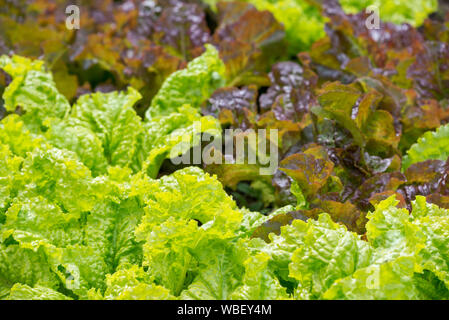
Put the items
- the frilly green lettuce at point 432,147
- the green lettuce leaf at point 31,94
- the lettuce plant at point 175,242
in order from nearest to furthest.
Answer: the lettuce plant at point 175,242, the frilly green lettuce at point 432,147, the green lettuce leaf at point 31,94

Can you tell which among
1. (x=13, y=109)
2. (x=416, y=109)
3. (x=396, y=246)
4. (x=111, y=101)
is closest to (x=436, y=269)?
(x=396, y=246)

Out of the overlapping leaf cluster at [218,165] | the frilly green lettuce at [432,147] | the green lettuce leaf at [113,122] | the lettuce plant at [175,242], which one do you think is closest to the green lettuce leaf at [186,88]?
the overlapping leaf cluster at [218,165]

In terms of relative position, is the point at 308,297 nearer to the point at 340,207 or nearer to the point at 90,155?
the point at 340,207

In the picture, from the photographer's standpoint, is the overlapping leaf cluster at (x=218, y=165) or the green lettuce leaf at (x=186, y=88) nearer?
the overlapping leaf cluster at (x=218, y=165)

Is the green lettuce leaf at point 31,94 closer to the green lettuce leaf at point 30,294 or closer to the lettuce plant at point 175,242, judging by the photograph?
the lettuce plant at point 175,242

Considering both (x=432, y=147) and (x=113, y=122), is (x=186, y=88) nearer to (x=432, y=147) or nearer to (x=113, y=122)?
(x=113, y=122)

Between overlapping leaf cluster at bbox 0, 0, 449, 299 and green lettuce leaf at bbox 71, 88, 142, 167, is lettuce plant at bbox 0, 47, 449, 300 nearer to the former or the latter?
overlapping leaf cluster at bbox 0, 0, 449, 299

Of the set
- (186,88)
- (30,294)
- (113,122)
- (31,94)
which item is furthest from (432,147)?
(31,94)

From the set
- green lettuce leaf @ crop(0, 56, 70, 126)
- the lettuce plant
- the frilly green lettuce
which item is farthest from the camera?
green lettuce leaf @ crop(0, 56, 70, 126)

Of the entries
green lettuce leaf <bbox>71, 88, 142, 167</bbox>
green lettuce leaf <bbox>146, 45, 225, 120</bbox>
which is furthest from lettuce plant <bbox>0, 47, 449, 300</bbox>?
green lettuce leaf <bbox>146, 45, 225, 120</bbox>

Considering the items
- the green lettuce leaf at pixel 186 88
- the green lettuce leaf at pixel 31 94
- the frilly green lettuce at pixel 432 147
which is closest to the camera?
the frilly green lettuce at pixel 432 147

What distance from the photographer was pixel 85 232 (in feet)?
5.28

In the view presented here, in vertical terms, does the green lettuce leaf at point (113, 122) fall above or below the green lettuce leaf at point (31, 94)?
below

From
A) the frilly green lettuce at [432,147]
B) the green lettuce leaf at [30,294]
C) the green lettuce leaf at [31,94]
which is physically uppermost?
the green lettuce leaf at [31,94]
